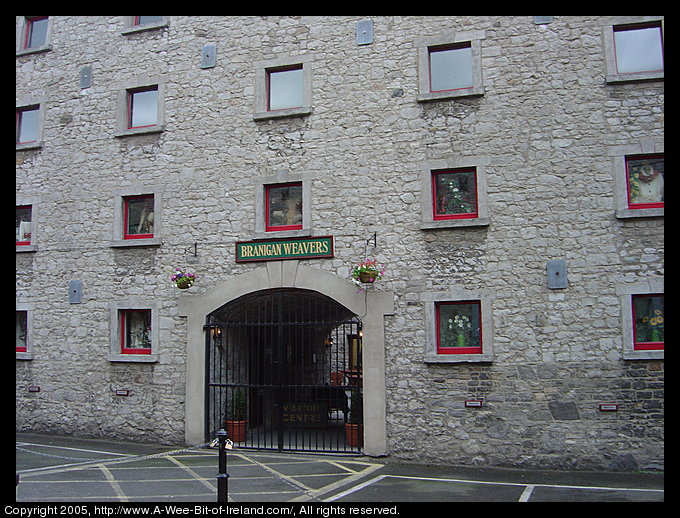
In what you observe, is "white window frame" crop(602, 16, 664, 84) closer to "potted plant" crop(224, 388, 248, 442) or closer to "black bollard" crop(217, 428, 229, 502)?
"black bollard" crop(217, 428, 229, 502)

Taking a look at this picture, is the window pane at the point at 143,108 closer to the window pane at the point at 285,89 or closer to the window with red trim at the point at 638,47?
the window pane at the point at 285,89

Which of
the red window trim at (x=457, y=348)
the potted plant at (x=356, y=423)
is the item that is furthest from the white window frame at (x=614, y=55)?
the potted plant at (x=356, y=423)

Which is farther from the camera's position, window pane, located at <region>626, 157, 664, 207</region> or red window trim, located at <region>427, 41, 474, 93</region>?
red window trim, located at <region>427, 41, 474, 93</region>

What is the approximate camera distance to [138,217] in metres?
12.5

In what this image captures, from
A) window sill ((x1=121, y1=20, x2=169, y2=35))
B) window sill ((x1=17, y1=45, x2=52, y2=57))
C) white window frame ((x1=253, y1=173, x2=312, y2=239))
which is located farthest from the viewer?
window sill ((x1=17, y1=45, x2=52, y2=57))

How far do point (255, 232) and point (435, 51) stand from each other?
468 centimetres

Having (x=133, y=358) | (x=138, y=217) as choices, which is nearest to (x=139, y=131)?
(x=138, y=217)

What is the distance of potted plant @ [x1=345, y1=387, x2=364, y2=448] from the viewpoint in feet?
35.7

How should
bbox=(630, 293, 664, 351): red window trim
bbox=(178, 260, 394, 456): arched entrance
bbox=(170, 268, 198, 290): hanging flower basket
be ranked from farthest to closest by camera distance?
bbox=(170, 268, 198, 290): hanging flower basket < bbox=(178, 260, 394, 456): arched entrance < bbox=(630, 293, 664, 351): red window trim

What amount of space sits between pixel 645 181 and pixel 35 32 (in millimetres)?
13376

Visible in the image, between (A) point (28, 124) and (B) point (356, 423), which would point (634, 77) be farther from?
(A) point (28, 124)

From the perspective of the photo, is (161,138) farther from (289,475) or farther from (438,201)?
(289,475)

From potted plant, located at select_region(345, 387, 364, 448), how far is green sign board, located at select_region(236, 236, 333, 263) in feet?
8.39

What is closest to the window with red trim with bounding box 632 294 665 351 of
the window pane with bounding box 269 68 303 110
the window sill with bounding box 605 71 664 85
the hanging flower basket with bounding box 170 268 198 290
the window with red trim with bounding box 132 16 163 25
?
the window sill with bounding box 605 71 664 85
